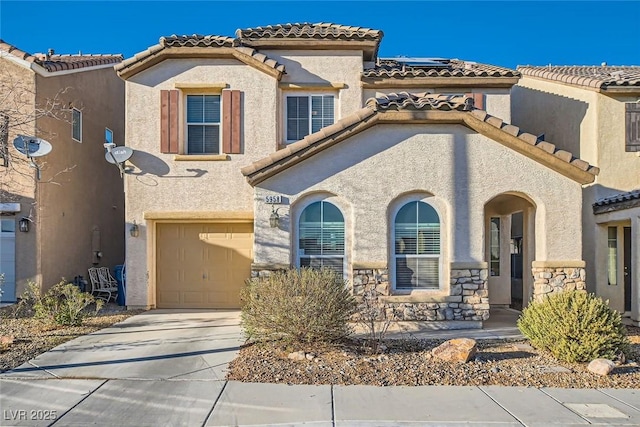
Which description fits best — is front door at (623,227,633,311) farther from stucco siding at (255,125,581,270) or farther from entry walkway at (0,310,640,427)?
entry walkway at (0,310,640,427)

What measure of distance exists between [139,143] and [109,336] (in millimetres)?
5523

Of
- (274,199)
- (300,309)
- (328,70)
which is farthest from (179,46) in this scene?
(300,309)

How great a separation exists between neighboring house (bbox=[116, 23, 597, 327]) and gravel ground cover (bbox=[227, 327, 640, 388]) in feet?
8.18

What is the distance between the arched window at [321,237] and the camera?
37.4 feet

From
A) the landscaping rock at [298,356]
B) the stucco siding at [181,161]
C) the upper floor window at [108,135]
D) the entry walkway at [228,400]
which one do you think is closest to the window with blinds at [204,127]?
the stucco siding at [181,161]

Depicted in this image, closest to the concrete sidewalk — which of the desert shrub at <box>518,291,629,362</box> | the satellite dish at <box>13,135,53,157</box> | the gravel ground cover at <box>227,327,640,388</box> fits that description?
the gravel ground cover at <box>227,327,640,388</box>

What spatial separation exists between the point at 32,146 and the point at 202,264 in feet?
16.5

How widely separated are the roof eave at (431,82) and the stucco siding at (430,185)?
3118 mm

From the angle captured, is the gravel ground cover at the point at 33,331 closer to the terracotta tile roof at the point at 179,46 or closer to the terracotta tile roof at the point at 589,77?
the terracotta tile roof at the point at 179,46

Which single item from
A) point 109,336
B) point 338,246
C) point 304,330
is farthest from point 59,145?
point 304,330

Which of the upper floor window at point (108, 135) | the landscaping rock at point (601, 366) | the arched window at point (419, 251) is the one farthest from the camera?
the upper floor window at point (108, 135)

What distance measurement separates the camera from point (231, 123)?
13336 millimetres

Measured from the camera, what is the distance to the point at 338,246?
1144 cm

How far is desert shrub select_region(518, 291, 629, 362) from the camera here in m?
8.09
